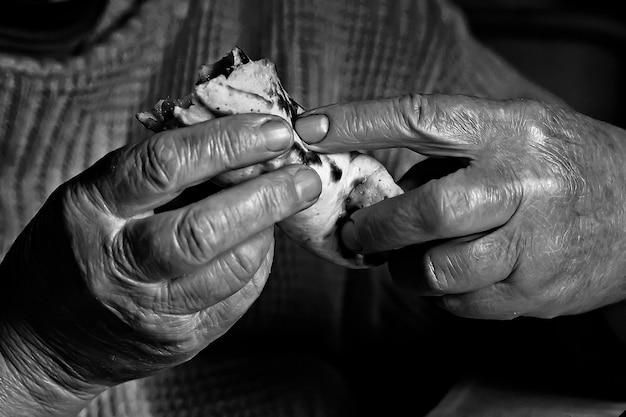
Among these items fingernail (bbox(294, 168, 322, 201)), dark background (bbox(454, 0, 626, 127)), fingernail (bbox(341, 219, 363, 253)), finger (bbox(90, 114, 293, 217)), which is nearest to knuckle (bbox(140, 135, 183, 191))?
finger (bbox(90, 114, 293, 217))

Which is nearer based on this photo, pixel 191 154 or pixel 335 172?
pixel 191 154

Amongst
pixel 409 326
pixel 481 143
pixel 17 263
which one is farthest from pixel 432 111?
pixel 409 326

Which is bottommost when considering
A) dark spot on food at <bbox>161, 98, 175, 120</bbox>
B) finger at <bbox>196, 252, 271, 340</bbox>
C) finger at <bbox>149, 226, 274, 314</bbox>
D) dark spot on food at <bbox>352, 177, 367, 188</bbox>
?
finger at <bbox>196, 252, 271, 340</bbox>

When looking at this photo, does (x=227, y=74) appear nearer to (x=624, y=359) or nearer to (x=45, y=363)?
(x=45, y=363)

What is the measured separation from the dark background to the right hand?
1.76 m

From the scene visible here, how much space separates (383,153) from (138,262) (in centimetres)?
66

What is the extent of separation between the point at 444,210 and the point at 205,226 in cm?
24

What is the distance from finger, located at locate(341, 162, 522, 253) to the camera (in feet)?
2.53

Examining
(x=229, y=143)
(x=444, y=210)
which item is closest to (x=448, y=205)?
(x=444, y=210)

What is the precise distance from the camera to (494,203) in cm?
79

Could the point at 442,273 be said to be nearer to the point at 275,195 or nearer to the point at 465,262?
the point at 465,262

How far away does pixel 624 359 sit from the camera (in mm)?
1055

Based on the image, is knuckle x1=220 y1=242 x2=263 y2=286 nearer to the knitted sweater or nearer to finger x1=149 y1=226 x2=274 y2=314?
finger x1=149 y1=226 x2=274 y2=314

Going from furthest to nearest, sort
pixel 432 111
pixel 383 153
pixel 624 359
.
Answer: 1. pixel 383 153
2. pixel 624 359
3. pixel 432 111
